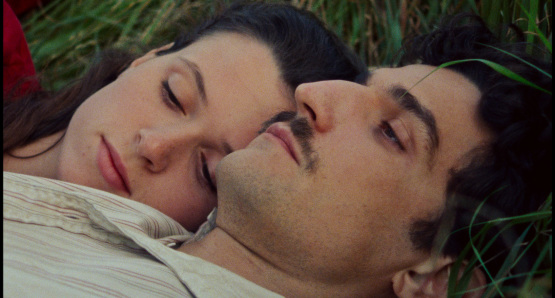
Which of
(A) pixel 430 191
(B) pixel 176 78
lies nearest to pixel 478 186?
(A) pixel 430 191

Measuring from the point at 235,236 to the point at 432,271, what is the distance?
22.0 inches

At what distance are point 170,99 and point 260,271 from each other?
26.9 inches

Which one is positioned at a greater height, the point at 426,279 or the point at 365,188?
the point at 365,188

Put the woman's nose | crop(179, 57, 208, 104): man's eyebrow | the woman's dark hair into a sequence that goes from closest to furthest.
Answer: the woman's nose, crop(179, 57, 208, 104): man's eyebrow, the woman's dark hair

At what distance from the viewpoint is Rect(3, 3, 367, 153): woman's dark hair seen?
235 centimetres

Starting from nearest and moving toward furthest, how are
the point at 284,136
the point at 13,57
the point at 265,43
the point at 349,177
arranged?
1. the point at 349,177
2. the point at 284,136
3. the point at 265,43
4. the point at 13,57

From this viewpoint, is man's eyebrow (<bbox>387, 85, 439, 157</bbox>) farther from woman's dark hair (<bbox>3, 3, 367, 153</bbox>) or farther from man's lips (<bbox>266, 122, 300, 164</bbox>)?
woman's dark hair (<bbox>3, 3, 367, 153</bbox>)

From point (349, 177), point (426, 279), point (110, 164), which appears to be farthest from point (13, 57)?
point (426, 279)

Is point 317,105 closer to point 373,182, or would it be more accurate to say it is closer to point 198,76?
point 373,182

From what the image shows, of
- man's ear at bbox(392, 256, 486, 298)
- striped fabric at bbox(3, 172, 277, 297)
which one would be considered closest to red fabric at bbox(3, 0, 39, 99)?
striped fabric at bbox(3, 172, 277, 297)

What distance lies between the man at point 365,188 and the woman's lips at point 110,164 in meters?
0.29

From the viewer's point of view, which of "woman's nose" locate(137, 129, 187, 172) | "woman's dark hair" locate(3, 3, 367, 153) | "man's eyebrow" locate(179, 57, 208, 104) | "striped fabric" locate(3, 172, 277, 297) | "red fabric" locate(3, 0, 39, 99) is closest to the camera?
"striped fabric" locate(3, 172, 277, 297)

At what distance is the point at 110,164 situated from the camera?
2068mm

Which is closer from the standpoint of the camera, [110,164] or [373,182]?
[373,182]
